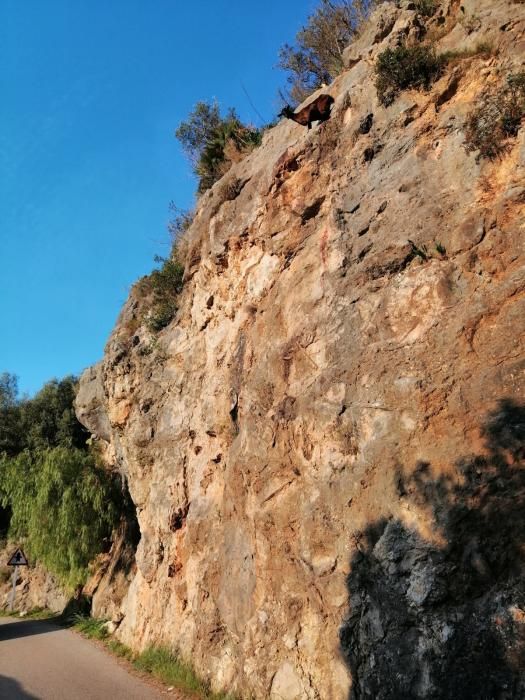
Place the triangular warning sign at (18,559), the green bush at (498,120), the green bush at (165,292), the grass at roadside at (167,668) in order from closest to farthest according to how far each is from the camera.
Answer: the green bush at (498,120) → the grass at roadside at (167,668) → the green bush at (165,292) → the triangular warning sign at (18,559)

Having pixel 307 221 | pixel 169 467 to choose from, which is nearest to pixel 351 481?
pixel 307 221

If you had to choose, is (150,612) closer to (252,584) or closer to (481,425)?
(252,584)

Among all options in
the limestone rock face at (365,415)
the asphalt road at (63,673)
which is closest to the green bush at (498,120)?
the limestone rock face at (365,415)

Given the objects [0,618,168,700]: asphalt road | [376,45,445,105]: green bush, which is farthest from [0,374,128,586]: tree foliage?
[376,45,445,105]: green bush

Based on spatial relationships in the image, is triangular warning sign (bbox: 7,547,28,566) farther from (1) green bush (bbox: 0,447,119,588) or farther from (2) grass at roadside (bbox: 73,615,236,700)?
(2) grass at roadside (bbox: 73,615,236,700)

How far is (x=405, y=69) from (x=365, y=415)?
569cm

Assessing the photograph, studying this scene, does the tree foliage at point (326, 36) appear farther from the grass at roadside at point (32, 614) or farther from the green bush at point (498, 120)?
the grass at roadside at point (32, 614)

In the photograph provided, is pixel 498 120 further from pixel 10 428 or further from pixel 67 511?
pixel 10 428

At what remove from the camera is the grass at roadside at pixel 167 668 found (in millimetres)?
8391

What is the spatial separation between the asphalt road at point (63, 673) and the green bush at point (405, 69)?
1035 centimetres

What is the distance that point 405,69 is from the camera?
869 centimetres

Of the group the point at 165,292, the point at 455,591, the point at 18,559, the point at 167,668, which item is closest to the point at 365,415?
the point at 455,591

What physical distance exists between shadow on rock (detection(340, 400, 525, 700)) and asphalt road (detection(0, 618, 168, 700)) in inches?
172

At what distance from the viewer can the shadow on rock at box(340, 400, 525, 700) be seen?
5020mm
